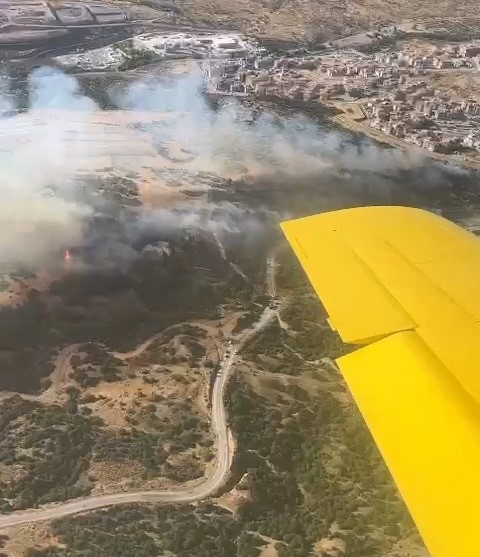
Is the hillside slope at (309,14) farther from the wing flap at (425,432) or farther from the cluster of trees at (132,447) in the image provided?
the wing flap at (425,432)

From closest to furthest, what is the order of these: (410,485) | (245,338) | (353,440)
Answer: (410,485) → (353,440) → (245,338)

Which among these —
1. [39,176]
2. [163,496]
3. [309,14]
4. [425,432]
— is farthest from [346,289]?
[309,14]

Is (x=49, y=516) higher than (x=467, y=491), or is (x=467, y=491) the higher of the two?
(x=467, y=491)

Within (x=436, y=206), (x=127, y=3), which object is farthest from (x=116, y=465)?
(x=127, y=3)

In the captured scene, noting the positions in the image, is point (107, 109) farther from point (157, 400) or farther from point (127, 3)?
point (157, 400)

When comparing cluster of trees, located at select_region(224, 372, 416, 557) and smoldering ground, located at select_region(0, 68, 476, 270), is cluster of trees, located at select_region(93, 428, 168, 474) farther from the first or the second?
smoldering ground, located at select_region(0, 68, 476, 270)

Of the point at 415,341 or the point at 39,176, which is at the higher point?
the point at 415,341

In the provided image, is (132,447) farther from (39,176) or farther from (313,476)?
(39,176)
